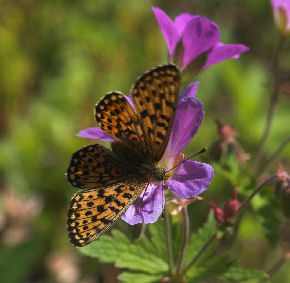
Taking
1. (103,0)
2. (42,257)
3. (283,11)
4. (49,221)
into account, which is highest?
(283,11)

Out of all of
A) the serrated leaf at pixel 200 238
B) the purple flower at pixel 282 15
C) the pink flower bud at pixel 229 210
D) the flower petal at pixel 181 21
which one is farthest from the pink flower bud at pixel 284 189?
the purple flower at pixel 282 15

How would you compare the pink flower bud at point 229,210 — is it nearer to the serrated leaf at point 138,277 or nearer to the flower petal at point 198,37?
the serrated leaf at point 138,277

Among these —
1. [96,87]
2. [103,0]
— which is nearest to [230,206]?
[96,87]

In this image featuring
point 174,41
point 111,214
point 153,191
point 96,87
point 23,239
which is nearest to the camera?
point 111,214

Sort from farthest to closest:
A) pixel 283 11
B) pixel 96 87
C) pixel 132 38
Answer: pixel 132 38 < pixel 96 87 < pixel 283 11

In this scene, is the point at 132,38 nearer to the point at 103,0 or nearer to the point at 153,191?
the point at 103,0
